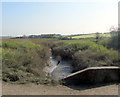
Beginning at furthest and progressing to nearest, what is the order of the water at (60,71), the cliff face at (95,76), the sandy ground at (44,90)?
1. the water at (60,71)
2. the cliff face at (95,76)
3. the sandy ground at (44,90)

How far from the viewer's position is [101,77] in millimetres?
7918

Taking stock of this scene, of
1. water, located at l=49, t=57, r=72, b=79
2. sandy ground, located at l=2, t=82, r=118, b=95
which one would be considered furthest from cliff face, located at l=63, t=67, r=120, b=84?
water, located at l=49, t=57, r=72, b=79

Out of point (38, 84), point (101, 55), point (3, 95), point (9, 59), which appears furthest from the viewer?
point (101, 55)

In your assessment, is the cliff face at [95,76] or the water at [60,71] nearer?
the cliff face at [95,76]

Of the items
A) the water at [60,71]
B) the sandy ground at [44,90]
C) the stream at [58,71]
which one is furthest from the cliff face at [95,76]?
the water at [60,71]

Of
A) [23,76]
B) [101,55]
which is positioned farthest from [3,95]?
[101,55]

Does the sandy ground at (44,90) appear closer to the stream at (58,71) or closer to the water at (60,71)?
the stream at (58,71)

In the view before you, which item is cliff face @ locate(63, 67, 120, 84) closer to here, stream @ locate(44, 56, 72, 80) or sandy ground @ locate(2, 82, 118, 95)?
sandy ground @ locate(2, 82, 118, 95)

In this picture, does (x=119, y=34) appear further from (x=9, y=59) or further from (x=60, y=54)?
(x=9, y=59)

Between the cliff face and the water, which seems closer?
the cliff face

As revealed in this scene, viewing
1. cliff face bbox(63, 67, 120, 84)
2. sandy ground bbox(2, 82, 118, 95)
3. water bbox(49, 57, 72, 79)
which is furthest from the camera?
water bbox(49, 57, 72, 79)

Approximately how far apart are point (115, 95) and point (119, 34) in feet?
37.2

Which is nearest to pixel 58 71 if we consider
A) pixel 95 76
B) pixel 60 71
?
pixel 60 71

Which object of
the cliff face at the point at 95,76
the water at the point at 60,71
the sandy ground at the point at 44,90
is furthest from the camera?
the water at the point at 60,71
